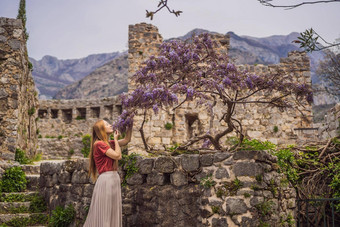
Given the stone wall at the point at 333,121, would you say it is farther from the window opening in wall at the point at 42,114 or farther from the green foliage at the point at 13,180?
the window opening in wall at the point at 42,114

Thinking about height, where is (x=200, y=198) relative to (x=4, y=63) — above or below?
below

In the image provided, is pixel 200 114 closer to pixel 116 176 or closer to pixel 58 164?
pixel 58 164

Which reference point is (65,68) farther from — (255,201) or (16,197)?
(255,201)

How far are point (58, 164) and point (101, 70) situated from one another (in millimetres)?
66570

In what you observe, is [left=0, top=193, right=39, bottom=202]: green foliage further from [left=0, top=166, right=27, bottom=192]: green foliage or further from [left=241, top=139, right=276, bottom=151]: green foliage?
[left=241, top=139, right=276, bottom=151]: green foliage

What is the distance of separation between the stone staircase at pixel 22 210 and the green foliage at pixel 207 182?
3.75 metres

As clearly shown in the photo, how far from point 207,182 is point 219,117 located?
27.6 feet

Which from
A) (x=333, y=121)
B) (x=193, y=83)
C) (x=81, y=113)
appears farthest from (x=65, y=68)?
(x=193, y=83)

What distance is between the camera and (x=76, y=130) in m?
24.4

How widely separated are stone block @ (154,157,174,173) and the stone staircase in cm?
299

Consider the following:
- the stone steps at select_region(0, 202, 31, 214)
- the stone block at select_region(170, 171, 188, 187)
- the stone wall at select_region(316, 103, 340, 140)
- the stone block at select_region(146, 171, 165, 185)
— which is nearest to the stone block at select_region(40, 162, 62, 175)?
the stone steps at select_region(0, 202, 31, 214)

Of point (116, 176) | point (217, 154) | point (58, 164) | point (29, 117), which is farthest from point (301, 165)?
point (29, 117)

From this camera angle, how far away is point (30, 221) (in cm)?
786

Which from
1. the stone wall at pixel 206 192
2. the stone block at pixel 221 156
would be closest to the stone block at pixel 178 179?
the stone wall at pixel 206 192
